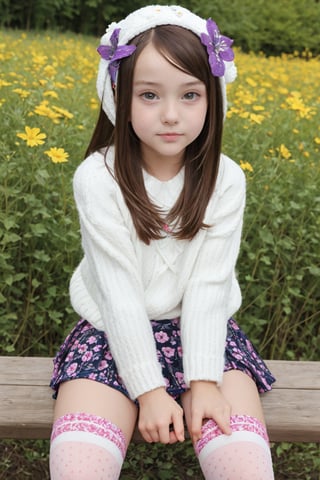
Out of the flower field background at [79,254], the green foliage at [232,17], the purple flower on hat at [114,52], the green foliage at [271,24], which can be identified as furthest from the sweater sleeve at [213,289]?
the green foliage at [271,24]

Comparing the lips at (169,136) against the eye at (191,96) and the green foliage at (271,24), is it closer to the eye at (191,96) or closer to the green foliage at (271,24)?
the eye at (191,96)

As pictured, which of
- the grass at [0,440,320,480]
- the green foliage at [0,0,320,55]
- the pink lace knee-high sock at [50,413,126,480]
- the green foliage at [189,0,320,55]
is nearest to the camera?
the pink lace knee-high sock at [50,413,126,480]

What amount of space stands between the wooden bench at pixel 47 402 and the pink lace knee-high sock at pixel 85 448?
182 mm

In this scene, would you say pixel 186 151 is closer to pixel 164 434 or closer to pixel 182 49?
pixel 182 49

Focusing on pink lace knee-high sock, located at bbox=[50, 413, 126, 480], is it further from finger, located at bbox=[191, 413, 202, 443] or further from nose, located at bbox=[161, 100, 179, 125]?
nose, located at bbox=[161, 100, 179, 125]

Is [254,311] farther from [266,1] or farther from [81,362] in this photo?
[266,1]

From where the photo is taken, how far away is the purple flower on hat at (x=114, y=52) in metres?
1.63

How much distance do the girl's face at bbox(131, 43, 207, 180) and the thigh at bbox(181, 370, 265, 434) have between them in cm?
52

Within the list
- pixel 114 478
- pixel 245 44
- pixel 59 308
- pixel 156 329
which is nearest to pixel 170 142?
pixel 156 329

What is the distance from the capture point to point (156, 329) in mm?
1806

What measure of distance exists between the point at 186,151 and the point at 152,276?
1.04 ft

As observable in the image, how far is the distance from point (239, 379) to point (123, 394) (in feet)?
0.88

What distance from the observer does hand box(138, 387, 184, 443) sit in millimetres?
1554

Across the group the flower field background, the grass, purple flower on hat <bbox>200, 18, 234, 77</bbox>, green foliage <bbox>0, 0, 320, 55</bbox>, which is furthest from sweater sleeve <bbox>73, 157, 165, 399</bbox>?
green foliage <bbox>0, 0, 320, 55</bbox>
